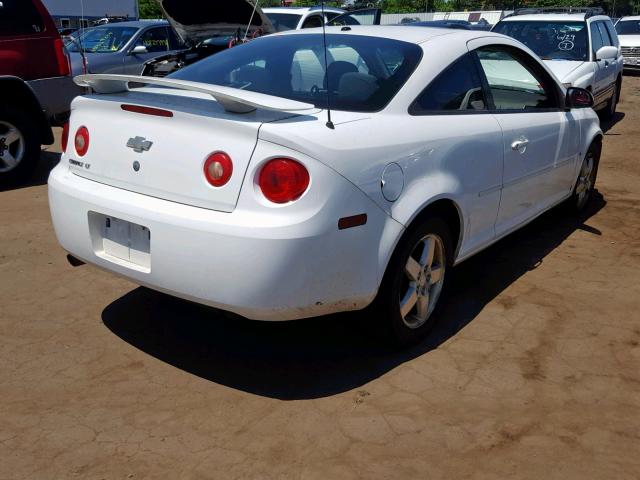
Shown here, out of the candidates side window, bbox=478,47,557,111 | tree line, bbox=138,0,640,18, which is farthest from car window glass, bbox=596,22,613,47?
tree line, bbox=138,0,640,18

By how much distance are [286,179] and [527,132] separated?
2.13 m

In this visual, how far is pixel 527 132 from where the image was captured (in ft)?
14.3

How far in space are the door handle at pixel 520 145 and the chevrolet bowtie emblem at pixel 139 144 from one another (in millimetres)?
2188

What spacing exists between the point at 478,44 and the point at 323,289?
200cm

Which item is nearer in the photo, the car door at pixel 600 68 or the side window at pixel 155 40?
the car door at pixel 600 68

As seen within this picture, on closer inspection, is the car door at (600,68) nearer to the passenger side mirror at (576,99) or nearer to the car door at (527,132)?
the passenger side mirror at (576,99)

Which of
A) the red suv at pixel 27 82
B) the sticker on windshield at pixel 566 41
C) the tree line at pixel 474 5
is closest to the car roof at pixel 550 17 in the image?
the sticker on windshield at pixel 566 41

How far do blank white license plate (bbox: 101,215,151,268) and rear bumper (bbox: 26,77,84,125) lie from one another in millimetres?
4421

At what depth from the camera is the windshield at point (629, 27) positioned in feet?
63.5

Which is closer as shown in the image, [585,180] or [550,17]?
[585,180]

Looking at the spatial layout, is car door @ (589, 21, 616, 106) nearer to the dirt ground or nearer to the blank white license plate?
the dirt ground

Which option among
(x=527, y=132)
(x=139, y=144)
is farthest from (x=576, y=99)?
(x=139, y=144)

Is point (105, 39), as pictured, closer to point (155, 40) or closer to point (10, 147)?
point (155, 40)

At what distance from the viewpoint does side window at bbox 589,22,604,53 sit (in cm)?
975
